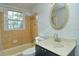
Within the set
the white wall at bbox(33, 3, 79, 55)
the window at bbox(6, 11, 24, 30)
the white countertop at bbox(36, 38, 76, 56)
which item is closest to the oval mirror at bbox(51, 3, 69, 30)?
the white wall at bbox(33, 3, 79, 55)

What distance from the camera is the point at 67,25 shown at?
1.65 m

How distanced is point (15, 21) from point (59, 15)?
526 mm

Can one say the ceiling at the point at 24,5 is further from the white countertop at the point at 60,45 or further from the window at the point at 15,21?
the white countertop at the point at 60,45

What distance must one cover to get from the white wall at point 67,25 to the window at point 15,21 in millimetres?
196

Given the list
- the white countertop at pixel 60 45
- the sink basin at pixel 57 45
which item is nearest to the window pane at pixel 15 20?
the white countertop at pixel 60 45

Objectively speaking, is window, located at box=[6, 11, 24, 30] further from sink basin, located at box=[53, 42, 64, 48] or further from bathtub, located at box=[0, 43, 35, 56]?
sink basin, located at box=[53, 42, 64, 48]

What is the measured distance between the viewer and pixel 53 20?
172 centimetres

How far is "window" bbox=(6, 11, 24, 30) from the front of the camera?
5.41 feet

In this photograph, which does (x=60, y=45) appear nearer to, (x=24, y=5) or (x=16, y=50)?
(x=16, y=50)

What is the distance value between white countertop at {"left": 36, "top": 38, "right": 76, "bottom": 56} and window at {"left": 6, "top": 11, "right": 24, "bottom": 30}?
1.00 feet

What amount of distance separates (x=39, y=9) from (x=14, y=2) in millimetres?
309

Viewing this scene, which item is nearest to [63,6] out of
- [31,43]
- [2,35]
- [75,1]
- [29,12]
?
[75,1]

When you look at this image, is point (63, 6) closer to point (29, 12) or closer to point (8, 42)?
point (29, 12)

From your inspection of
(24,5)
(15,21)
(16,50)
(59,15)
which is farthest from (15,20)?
(59,15)
